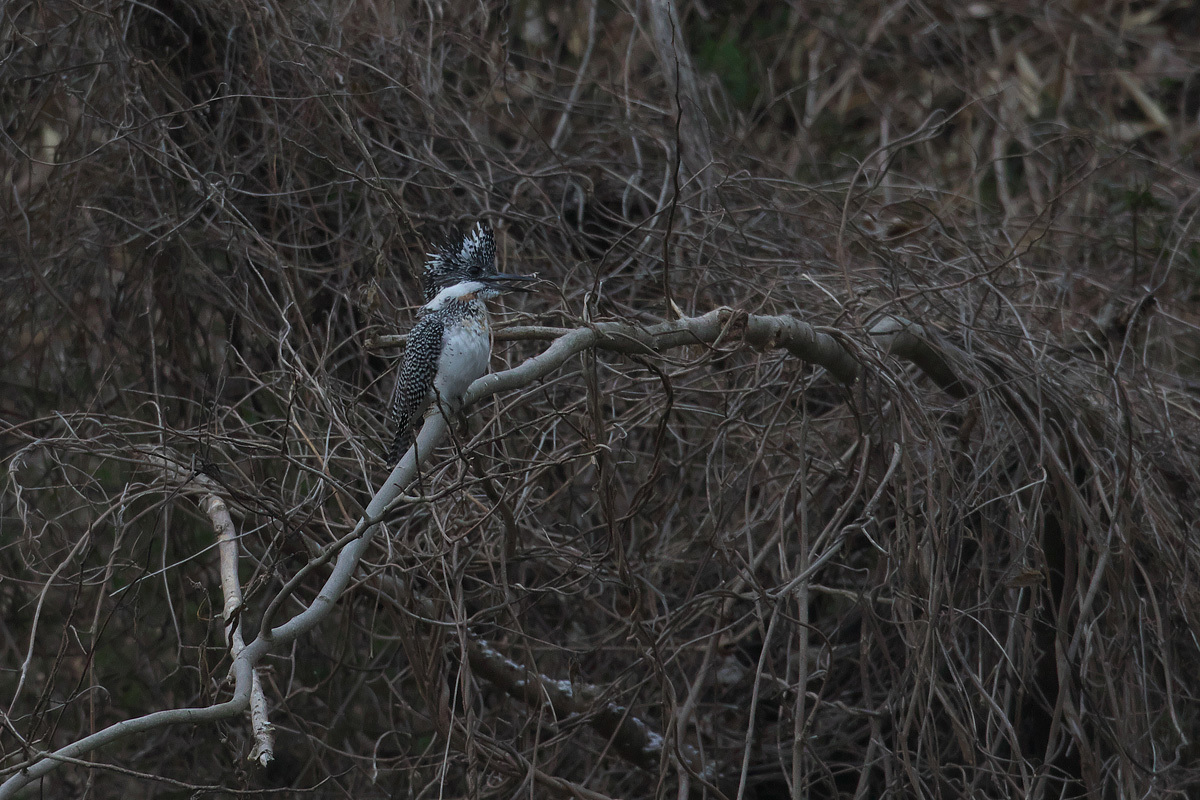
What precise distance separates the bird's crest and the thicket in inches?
7.5

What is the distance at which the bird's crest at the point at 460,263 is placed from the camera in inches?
121

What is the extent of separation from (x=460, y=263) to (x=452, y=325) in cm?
18

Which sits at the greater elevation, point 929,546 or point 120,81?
point 120,81

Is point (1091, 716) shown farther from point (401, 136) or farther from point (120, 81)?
point (120, 81)

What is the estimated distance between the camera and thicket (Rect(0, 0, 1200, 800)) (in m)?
2.79

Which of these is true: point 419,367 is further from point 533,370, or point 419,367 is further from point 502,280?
point 533,370

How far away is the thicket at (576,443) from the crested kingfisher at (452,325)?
148mm

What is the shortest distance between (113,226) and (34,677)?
5.57 ft

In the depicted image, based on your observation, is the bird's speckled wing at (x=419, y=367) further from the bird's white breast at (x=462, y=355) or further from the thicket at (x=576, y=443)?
the thicket at (x=576, y=443)

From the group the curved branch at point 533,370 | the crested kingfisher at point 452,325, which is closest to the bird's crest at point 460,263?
→ the crested kingfisher at point 452,325

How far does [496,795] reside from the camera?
312cm

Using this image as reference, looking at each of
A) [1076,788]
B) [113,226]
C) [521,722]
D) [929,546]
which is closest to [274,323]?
[113,226]

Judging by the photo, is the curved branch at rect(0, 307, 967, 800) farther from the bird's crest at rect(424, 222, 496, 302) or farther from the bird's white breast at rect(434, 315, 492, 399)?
the bird's crest at rect(424, 222, 496, 302)

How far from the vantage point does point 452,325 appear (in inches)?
119
